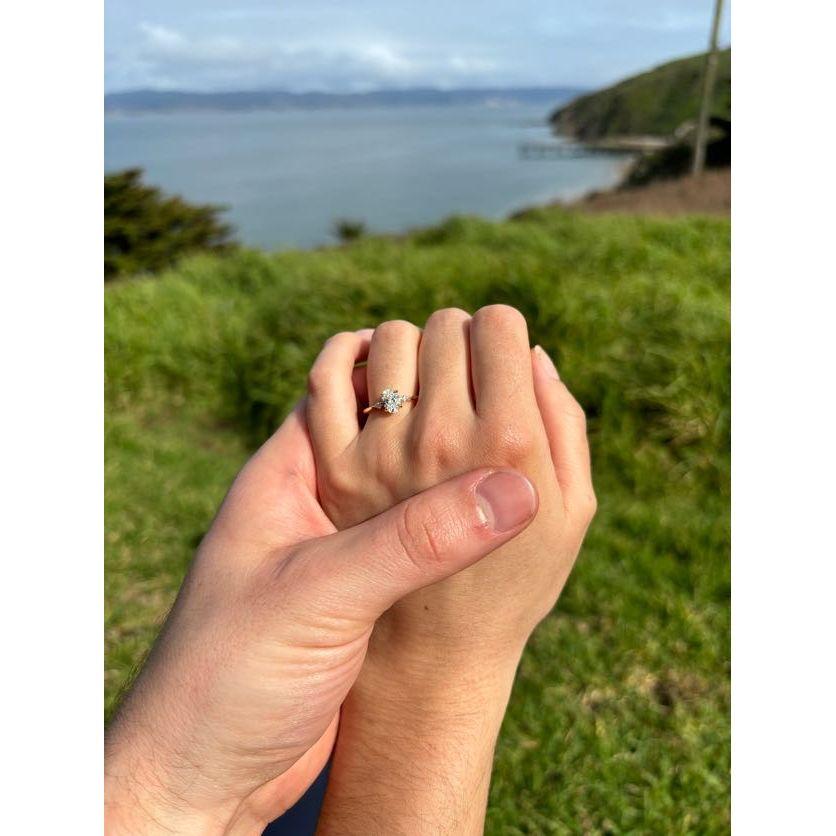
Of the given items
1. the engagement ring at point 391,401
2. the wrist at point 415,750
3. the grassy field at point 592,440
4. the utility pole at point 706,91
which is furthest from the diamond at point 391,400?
the utility pole at point 706,91

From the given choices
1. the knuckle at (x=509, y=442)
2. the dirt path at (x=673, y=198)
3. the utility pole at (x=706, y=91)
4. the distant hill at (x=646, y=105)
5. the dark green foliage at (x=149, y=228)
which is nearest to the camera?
the knuckle at (x=509, y=442)

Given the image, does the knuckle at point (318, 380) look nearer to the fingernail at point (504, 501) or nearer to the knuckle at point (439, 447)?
the knuckle at point (439, 447)

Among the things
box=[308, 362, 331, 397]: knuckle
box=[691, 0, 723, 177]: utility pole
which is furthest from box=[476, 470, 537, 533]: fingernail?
box=[691, 0, 723, 177]: utility pole

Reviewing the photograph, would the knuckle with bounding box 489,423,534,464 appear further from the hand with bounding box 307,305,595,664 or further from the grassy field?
the grassy field
